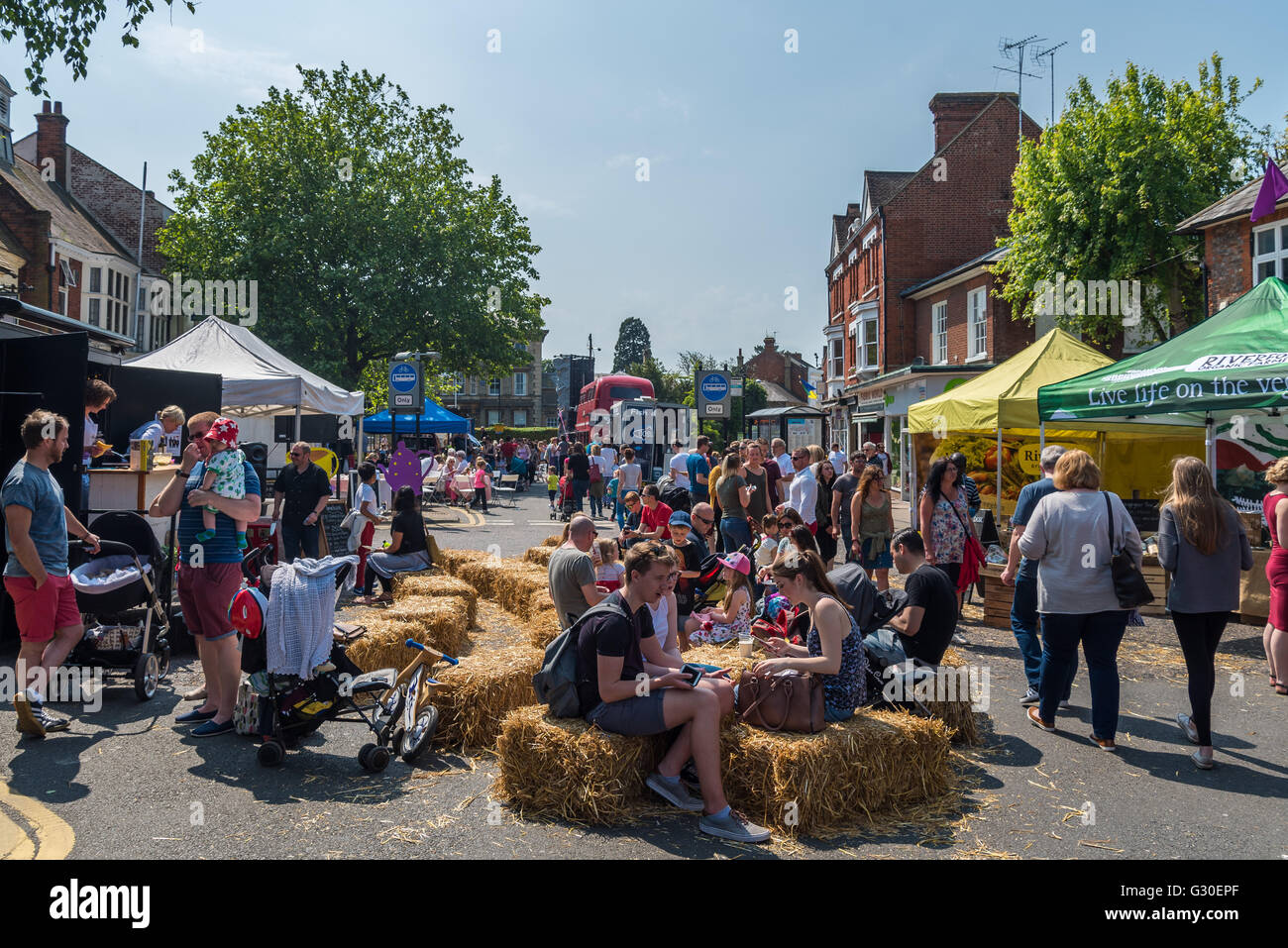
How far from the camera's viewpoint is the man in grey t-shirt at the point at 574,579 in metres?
6.45

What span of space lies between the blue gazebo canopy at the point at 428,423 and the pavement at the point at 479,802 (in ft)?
70.8

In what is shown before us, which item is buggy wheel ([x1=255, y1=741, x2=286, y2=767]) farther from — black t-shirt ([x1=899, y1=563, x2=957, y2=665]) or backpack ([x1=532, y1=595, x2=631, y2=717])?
black t-shirt ([x1=899, y1=563, x2=957, y2=665])

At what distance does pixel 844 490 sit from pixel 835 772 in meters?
6.72

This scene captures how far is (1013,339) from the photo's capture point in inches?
1128

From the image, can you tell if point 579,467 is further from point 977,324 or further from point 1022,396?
point 977,324

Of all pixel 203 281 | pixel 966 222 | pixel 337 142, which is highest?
pixel 337 142

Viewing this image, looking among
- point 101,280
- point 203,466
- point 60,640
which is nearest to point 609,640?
point 203,466

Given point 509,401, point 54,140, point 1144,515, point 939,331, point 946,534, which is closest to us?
point 946,534

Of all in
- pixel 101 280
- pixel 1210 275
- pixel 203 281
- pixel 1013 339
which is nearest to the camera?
pixel 1210 275

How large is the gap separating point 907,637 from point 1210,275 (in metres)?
16.9

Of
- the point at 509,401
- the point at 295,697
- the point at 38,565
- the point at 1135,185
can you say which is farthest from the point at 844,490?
the point at 509,401

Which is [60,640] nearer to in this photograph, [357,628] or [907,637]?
[357,628]

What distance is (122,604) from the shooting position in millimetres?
6680

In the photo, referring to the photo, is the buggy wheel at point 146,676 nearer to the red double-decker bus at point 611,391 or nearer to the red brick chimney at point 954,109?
the red double-decker bus at point 611,391
